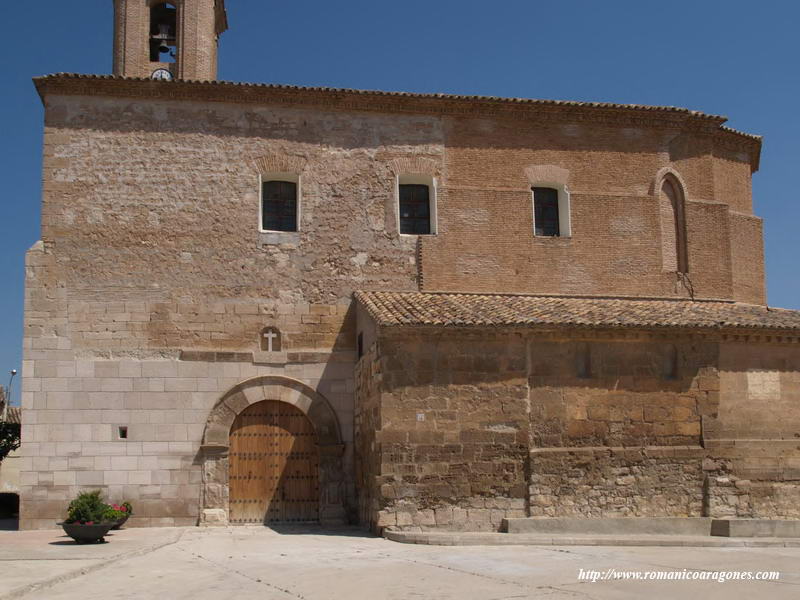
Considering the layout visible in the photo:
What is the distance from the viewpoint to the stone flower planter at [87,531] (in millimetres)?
12742

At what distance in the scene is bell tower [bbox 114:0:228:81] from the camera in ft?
65.4

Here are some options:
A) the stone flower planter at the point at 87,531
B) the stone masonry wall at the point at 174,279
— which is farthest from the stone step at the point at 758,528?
the stone flower planter at the point at 87,531

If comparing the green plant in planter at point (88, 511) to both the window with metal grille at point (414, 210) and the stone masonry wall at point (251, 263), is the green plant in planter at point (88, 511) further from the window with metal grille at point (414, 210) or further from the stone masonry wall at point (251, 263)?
the window with metal grille at point (414, 210)

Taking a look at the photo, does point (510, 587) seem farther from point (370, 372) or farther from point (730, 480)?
point (730, 480)

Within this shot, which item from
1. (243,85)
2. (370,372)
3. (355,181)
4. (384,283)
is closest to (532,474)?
(370,372)

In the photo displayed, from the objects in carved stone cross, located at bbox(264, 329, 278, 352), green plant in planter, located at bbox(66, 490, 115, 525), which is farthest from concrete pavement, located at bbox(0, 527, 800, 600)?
carved stone cross, located at bbox(264, 329, 278, 352)

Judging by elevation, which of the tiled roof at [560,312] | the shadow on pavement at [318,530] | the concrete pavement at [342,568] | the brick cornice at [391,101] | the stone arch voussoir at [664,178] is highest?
the brick cornice at [391,101]

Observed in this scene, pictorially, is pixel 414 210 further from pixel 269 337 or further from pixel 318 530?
pixel 318 530

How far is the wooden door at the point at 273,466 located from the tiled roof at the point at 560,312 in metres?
2.69

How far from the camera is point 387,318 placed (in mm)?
14297

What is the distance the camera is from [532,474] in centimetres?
1432

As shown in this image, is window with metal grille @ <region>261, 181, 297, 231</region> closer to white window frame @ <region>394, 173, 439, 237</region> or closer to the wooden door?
white window frame @ <region>394, 173, 439, 237</region>

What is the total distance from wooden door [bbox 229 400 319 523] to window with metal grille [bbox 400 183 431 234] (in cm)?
423

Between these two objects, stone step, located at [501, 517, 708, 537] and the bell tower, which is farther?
the bell tower
